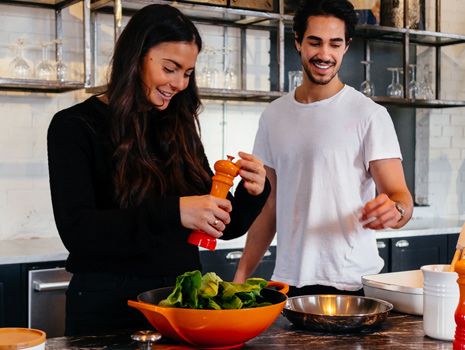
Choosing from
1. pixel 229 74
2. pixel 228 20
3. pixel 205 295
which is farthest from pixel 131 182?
pixel 228 20

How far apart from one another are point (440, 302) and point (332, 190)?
95cm

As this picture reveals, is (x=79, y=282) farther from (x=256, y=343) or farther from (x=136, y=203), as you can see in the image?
(x=256, y=343)

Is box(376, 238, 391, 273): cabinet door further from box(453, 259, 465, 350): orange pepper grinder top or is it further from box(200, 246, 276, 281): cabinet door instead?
box(453, 259, 465, 350): orange pepper grinder top

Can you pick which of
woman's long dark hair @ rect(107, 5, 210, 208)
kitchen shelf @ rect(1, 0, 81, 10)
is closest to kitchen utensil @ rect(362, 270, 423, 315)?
woman's long dark hair @ rect(107, 5, 210, 208)

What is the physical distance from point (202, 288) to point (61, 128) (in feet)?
2.14

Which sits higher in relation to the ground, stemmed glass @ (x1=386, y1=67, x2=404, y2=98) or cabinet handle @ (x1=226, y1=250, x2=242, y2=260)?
stemmed glass @ (x1=386, y1=67, x2=404, y2=98)

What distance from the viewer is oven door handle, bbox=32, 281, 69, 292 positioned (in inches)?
143

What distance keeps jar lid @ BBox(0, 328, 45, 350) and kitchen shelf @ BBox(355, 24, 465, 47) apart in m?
3.96

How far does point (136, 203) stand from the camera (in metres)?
2.17

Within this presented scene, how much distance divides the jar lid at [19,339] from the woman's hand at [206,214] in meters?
0.50

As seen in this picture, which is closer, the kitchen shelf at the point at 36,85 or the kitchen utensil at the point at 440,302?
the kitchen utensil at the point at 440,302

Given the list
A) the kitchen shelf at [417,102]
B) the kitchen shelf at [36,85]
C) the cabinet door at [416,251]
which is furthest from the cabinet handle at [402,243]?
the kitchen shelf at [36,85]

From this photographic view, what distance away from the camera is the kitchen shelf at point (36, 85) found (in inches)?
151

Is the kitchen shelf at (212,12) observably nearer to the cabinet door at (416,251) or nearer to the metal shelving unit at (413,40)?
the metal shelving unit at (413,40)
